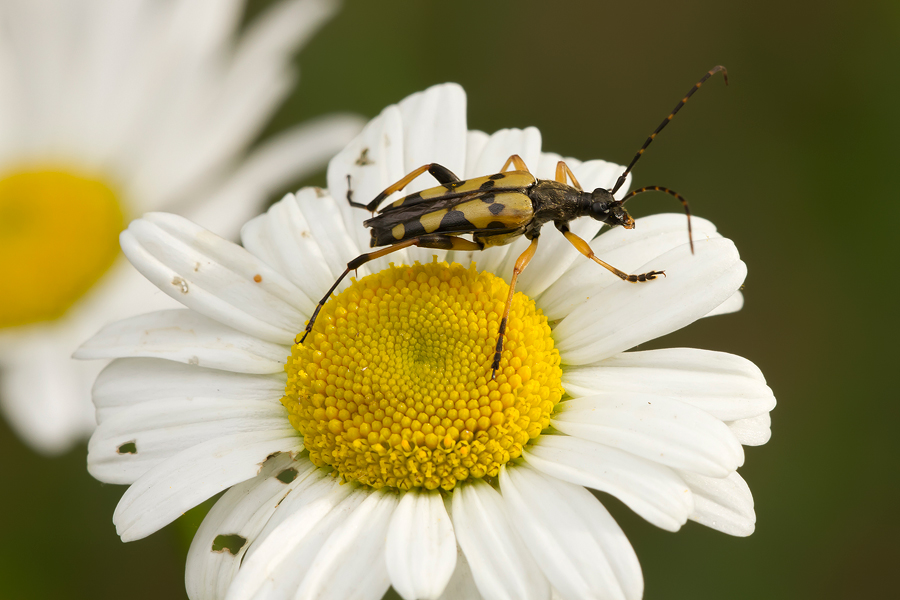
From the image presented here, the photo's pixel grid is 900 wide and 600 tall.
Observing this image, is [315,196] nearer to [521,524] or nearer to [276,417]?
[276,417]

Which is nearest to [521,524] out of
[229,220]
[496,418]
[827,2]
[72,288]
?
[496,418]

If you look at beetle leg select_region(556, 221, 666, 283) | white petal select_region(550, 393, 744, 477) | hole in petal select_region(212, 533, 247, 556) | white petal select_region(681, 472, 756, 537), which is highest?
beetle leg select_region(556, 221, 666, 283)

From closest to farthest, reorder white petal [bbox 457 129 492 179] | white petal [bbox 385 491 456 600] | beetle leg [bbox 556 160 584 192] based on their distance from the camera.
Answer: white petal [bbox 385 491 456 600] → beetle leg [bbox 556 160 584 192] → white petal [bbox 457 129 492 179]

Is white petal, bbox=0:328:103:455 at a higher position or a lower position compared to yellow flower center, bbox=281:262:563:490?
lower

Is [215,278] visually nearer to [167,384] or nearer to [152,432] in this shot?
[167,384]

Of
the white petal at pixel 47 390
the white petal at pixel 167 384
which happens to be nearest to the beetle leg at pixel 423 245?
the white petal at pixel 167 384

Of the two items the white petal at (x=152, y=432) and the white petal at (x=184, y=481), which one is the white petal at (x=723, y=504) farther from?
the white petal at (x=152, y=432)

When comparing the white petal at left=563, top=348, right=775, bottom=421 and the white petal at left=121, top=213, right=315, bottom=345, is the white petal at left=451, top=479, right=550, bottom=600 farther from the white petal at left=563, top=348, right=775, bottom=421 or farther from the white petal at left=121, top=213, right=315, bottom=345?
the white petal at left=121, top=213, right=315, bottom=345

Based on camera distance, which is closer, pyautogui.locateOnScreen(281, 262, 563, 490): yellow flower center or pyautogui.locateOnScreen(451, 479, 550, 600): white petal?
pyautogui.locateOnScreen(451, 479, 550, 600): white petal

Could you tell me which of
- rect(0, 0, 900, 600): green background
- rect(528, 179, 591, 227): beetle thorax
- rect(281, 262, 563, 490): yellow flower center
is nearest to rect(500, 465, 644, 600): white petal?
rect(281, 262, 563, 490): yellow flower center
